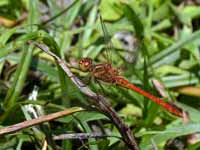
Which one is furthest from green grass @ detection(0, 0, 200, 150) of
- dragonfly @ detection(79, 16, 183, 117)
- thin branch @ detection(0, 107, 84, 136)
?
thin branch @ detection(0, 107, 84, 136)

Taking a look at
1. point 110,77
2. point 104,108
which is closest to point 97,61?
point 110,77

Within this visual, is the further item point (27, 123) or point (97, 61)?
point (97, 61)

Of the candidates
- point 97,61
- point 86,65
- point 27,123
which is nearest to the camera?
point 27,123

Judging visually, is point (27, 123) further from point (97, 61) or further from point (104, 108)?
point (97, 61)

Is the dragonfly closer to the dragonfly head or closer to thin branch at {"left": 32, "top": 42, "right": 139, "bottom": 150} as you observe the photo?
the dragonfly head

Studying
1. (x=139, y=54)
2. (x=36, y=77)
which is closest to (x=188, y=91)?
(x=139, y=54)
